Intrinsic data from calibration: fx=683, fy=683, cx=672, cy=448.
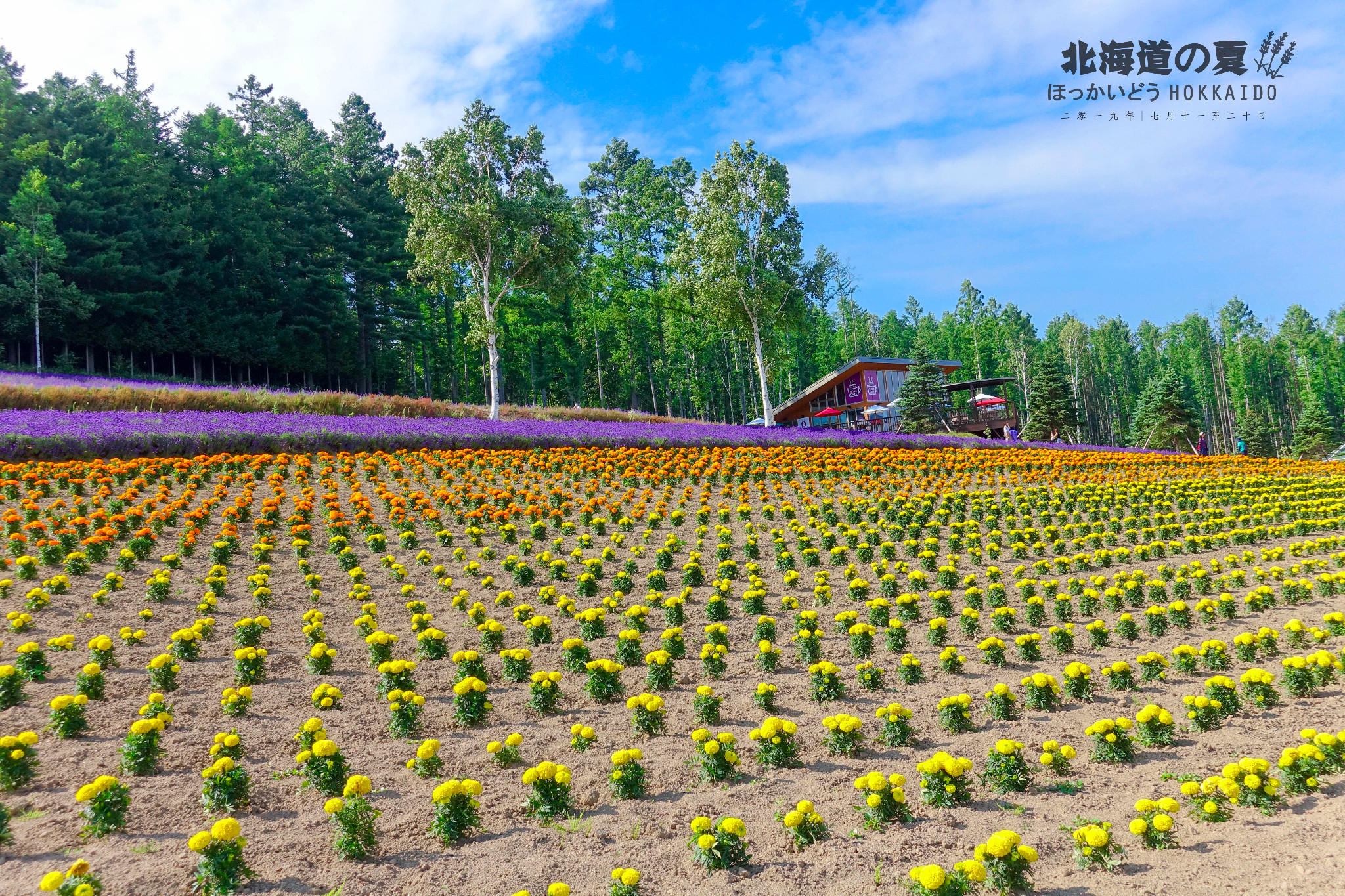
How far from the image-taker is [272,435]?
1439cm

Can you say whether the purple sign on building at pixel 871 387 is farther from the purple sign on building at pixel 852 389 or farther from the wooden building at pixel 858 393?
the purple sign on building at pixel 852 389

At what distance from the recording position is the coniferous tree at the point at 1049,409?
157ft

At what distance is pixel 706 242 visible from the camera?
3428cm

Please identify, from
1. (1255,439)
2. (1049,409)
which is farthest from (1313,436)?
(1049,409)

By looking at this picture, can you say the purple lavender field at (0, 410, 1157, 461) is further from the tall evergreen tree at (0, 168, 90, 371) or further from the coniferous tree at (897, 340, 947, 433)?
the tall evergreen tree at (0, 168, 90, 371)

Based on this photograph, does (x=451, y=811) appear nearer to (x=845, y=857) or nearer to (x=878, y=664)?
(x=845, y=857)

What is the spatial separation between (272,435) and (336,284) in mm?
34479

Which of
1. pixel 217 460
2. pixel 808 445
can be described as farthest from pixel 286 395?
pixel 808 445

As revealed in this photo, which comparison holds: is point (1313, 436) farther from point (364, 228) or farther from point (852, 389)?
point (364, 228)

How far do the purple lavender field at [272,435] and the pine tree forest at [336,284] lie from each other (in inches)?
363

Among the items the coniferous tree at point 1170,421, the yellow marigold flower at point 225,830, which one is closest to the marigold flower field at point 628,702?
the yellow marigold flower at point 225,830

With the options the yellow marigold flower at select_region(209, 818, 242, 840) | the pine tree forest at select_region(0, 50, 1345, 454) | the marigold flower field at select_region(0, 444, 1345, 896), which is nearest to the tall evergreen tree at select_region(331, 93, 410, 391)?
the pine tree forest at select_region(0, 50, 1345, 454)

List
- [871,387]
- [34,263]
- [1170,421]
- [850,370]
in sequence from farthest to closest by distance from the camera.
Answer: [871,387] < [850,370] < [1170,421] < [34,263]

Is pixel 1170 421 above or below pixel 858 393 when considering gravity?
below
